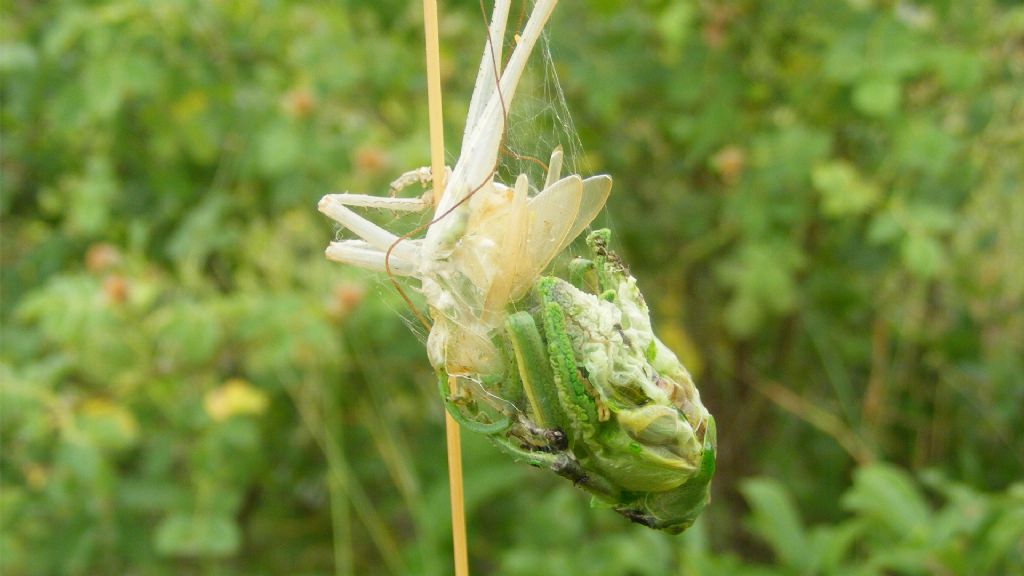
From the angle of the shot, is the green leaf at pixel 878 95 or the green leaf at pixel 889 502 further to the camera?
the green leaf at pixel 878 95

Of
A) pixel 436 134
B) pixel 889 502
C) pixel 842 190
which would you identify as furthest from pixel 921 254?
pixel 436 134

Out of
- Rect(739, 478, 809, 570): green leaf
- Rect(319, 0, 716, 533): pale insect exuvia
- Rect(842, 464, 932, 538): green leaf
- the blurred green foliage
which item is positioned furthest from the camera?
the blurred green foliage

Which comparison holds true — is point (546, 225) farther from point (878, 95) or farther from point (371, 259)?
point (878, 95)

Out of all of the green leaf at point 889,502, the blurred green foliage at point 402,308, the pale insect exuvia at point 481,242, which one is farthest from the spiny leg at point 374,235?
the green leaf at point 889,502

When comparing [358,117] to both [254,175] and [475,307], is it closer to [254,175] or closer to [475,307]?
[254,175]

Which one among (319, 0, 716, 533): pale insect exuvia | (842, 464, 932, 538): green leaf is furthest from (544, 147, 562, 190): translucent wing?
(842, 464, 932, 538): green leaf

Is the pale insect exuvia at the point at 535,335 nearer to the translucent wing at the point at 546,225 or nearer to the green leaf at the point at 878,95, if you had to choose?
the translucent wing at the point at 546,225

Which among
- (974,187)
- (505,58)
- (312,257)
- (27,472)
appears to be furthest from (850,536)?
(27,472)

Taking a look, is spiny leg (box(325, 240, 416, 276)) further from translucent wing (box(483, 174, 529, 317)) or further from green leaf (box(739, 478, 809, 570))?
green leaf (box(739, 478, 809, 570))
